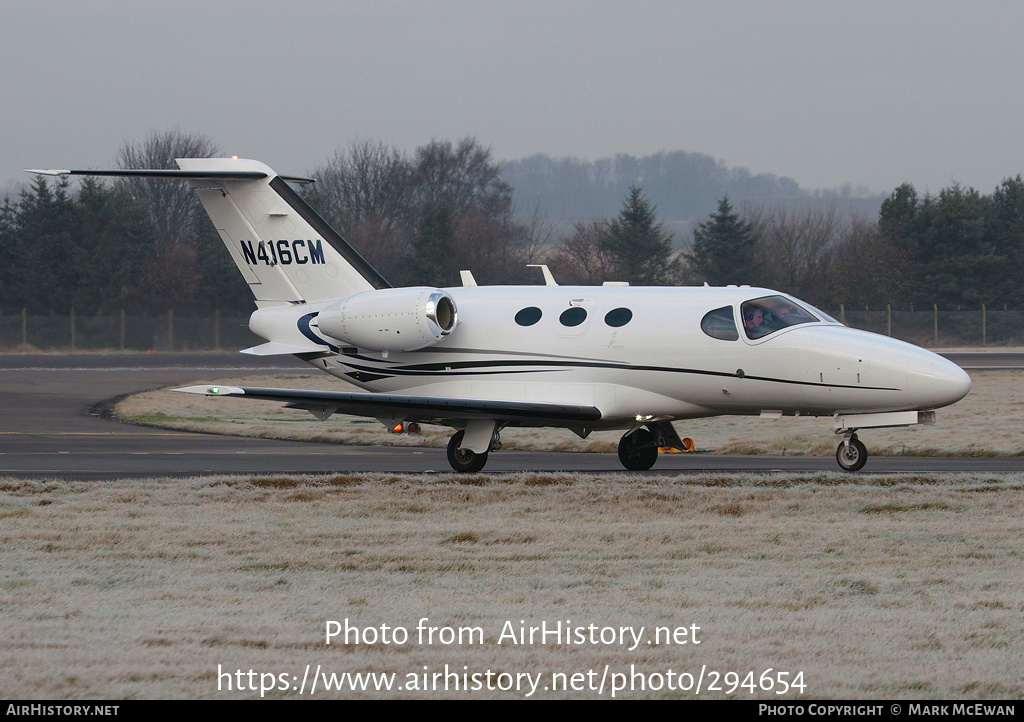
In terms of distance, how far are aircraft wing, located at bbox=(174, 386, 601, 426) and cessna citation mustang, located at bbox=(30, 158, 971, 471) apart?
0.09 ft

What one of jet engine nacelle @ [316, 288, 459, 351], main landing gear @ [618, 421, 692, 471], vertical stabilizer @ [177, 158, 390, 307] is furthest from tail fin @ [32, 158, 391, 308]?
main landing gear @ [618, 421, 692, 471]

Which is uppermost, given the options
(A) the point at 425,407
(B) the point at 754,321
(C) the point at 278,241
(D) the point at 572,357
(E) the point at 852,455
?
(C) the point at 278,241

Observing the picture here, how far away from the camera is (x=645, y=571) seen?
8.73 metres

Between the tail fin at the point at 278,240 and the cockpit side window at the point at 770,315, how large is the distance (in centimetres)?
565

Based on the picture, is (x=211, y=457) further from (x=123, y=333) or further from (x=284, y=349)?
(x=123, y=333)

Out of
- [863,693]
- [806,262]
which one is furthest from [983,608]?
[806,262]

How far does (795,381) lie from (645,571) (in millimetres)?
6796

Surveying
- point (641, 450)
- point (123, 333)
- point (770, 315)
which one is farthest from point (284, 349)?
point (123, 333)

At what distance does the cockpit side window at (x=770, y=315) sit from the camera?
1515cm

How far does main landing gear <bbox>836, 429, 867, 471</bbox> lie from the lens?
15.3 metres

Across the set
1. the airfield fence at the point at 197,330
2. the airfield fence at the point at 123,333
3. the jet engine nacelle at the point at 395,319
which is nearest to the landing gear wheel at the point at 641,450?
the jet engine nacelle at the point at 395,319

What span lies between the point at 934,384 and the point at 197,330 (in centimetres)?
4984

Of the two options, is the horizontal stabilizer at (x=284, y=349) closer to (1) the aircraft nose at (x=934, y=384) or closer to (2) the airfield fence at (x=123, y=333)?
(1) the aircraft nose at (x=934, y=384)

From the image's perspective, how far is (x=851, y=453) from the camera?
604 inches
